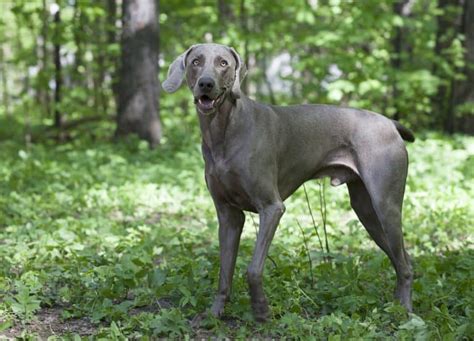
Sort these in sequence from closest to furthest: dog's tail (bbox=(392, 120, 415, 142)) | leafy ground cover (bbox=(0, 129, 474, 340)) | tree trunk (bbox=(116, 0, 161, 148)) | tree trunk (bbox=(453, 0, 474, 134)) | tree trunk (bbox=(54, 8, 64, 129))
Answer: leafy ground cover (bbox=(0, 129, 474, 340))
dog's tail (bbox=(392, 120, 415, 142))
tree trunk (bbox=(116, 0, 161, 148))
tree trunk (bbox=(453, 0, 474, 134))
tree trunk (bbox=(54, 8, 64, 129))

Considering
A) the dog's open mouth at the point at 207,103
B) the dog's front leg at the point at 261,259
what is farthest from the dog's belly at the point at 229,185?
the dog's open mouth at the point at 207,103

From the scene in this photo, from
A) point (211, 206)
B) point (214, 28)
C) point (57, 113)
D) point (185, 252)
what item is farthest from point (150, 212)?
point (57, 113)

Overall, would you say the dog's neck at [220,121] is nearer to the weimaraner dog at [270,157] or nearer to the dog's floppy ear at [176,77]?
the weimaraner dog at [270,157]

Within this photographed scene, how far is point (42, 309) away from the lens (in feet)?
14.6

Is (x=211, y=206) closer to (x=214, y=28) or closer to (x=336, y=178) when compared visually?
(x=336, y=178)

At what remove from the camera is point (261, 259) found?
4.07 metres

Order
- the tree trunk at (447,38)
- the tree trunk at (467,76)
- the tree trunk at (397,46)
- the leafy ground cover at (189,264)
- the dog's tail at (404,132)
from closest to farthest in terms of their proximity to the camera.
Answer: the leafy ground cover at (189,264), the dog's tail at (404,132), the tree trunk at (467,76), the tree trunk at (447,38), the tree trunk at (397,46)

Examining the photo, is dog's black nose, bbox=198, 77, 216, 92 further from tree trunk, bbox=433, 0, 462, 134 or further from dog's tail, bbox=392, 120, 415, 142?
tree trunk, bbox=433, 0, 462, 134

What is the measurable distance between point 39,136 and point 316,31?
7.01 meters

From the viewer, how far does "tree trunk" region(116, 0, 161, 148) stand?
11.9m

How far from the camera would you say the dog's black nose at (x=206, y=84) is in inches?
151

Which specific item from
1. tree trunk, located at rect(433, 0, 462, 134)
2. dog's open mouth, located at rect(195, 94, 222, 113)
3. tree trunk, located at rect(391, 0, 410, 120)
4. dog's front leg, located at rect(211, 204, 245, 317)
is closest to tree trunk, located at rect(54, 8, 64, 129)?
tree trunk, located at rect(391, 0, 410, 120)

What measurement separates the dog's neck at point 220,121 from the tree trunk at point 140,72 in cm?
802

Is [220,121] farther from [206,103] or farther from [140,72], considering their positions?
[140,72]
